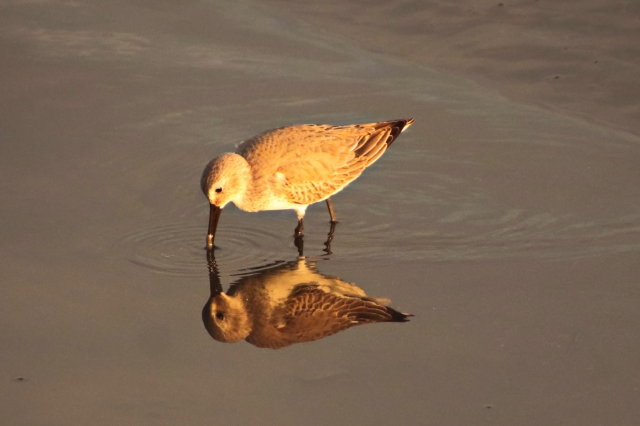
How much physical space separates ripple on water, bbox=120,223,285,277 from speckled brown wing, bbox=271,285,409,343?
650 millimetres

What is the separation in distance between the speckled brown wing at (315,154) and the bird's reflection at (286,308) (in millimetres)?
880

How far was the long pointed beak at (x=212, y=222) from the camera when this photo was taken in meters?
7.34

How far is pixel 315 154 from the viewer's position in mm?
7938

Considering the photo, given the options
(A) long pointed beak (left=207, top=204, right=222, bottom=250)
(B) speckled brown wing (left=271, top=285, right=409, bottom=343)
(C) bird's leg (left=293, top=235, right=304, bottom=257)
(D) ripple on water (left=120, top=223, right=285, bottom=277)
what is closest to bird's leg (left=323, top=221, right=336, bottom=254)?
(C) bird's leg (left=293, top=235, right=304, bottom=257)

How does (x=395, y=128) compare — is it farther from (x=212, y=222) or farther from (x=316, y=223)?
(x=212, y=222)

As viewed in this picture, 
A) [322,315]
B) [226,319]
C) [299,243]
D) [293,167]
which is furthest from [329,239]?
[226,319]

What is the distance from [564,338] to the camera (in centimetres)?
614

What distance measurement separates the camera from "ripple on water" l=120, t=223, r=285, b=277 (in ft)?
23.1

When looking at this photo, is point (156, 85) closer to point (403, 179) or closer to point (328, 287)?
point (403, 179)

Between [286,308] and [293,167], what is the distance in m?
1.53


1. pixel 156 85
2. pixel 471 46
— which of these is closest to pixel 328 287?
pixel 156 85

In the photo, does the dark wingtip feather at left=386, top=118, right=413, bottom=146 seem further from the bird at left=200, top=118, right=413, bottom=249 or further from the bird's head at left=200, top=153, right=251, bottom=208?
the bird's head at left=200, top=153, right=251, bottom=208

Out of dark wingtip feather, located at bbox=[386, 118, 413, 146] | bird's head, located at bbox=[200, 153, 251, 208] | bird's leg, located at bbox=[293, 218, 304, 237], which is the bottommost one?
bird's leg, located at bbox=[293, 218, 304, 237]

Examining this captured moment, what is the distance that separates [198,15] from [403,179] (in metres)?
3.90
